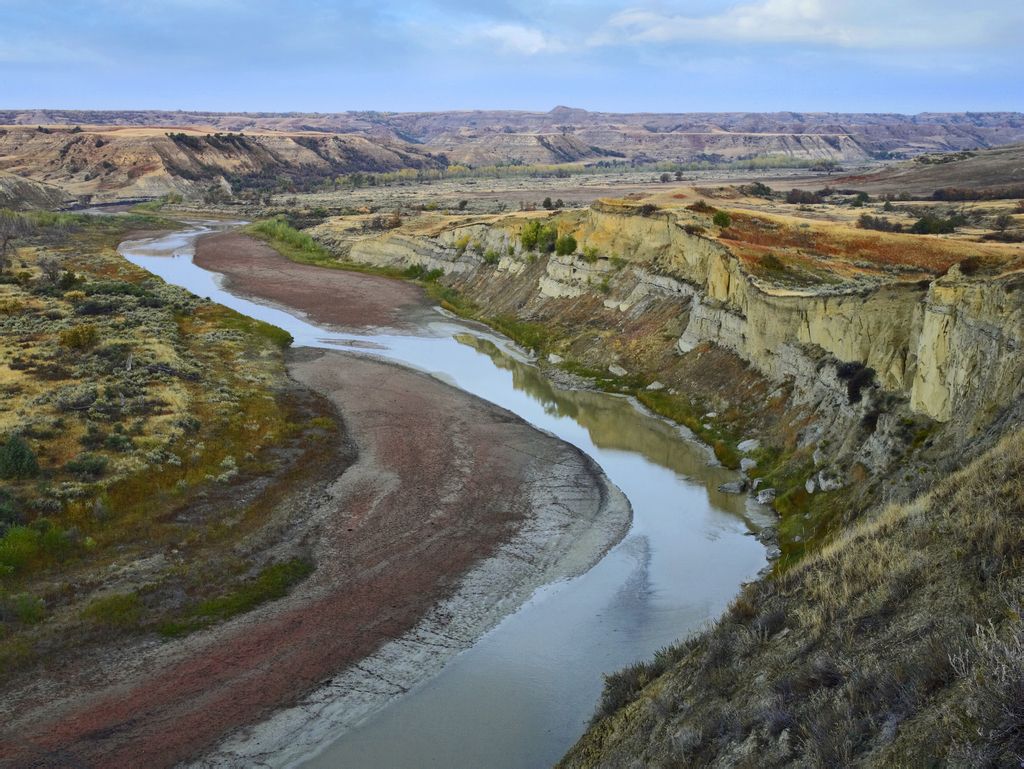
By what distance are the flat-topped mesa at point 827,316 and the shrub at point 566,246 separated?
47 cm

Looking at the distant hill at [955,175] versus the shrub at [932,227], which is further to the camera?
the distant hill at [955,175]

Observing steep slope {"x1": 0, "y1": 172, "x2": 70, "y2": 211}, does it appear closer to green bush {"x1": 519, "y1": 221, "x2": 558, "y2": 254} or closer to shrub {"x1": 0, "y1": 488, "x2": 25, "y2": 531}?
green bush {"x1": 519, "y1": 221, "x2": 558, "y2": 254}

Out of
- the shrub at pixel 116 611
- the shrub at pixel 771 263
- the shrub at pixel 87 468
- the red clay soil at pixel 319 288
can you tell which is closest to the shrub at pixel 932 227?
the shrub at pixel 771 263

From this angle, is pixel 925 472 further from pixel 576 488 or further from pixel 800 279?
pixel 800 279

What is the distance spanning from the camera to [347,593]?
2269 centimetres

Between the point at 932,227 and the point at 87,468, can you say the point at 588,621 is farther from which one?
the point at 932,227

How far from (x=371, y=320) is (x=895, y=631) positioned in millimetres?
55689

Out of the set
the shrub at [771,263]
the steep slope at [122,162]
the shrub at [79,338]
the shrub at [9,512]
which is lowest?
the shrub at [9,512]

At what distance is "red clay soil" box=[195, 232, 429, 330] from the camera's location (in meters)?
65.3

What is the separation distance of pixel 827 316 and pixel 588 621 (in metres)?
17.0

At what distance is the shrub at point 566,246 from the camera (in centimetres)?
6088

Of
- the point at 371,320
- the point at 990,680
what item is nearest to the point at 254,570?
the point at 990,680

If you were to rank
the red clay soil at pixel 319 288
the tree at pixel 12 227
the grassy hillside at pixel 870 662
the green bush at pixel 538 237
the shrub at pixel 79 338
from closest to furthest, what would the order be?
1. the grassy hillside at pixel 870 662
2. the shrub at pixel 79 338
3. the red clay soil at pixel 319 288
4. the green bush at pixel 538 237
5. the tree at pixel 12 227

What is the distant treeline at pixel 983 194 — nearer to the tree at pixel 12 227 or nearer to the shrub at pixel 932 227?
Answer: the shrub at pixel 932 227
